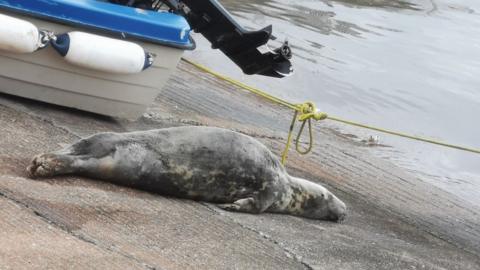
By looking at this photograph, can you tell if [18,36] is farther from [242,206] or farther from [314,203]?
[314,203]

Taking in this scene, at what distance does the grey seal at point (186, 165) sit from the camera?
4.77 meters

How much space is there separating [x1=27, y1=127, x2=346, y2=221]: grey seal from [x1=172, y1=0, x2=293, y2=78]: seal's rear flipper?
1.37 meters

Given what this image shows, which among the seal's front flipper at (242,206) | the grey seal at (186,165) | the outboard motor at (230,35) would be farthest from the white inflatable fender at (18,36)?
the seal's front flipper at (242,206)

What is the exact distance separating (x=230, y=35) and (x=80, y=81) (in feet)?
4.33

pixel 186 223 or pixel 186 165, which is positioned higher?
pixel 186 165

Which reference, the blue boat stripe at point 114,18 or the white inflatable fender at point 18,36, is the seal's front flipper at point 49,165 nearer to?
the white inflatable fender at point 18,36

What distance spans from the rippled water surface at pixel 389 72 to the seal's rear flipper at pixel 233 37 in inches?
139

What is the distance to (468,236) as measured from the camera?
725 centimetres

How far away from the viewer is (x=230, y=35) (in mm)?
6703

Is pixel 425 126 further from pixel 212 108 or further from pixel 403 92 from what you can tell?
pixel 212 108

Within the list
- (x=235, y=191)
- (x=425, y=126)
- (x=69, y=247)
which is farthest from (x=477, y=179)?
(x=69, y=247)

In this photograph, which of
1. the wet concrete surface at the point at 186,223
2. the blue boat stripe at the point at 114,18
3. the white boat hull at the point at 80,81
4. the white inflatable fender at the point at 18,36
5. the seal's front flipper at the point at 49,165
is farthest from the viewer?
the white boat hull at the point at 80,81

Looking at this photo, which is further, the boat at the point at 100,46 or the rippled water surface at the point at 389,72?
the rippled water surface at the point at 389,72

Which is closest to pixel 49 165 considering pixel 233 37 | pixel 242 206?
pixel 242 206
